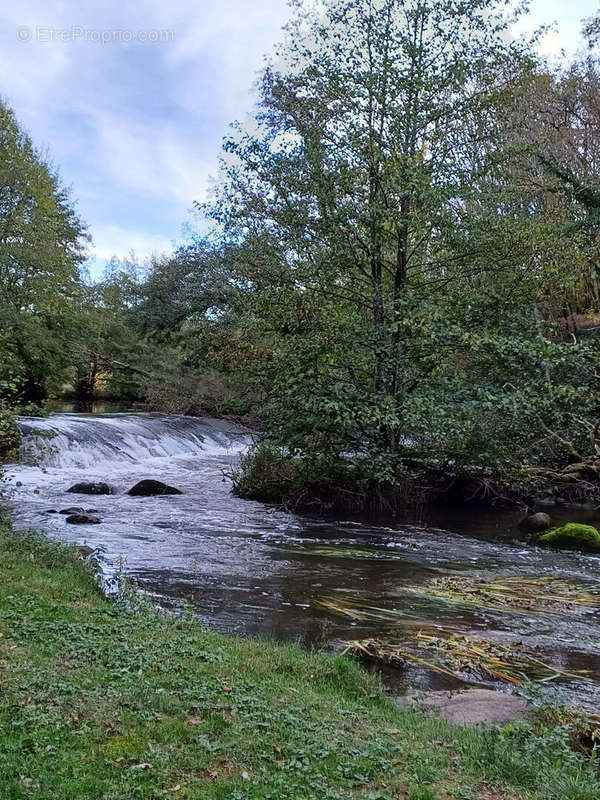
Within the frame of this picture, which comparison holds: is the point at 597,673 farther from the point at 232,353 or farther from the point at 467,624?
the point at 232,353

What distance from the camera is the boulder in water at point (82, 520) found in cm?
1237

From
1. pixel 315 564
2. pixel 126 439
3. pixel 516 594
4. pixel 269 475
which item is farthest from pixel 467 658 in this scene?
pixel 126 439

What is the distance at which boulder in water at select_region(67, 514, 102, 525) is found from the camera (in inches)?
487

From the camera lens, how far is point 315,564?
1019 centimetres

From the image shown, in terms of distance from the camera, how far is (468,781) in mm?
3832

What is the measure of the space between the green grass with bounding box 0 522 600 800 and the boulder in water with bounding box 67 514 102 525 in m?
6.50

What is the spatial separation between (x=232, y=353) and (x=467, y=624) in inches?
374

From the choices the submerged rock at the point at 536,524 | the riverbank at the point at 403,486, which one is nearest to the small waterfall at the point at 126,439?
the riverbank at the point at 403,486

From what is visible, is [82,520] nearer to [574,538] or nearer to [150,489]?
[150,489]

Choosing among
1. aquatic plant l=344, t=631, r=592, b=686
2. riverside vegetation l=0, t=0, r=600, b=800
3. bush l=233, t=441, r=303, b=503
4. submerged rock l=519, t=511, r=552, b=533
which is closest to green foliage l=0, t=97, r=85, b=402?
riverside vegetation l=0, t=0, r=600, b=800

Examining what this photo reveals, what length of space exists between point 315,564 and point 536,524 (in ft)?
17.7

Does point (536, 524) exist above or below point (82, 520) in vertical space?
above

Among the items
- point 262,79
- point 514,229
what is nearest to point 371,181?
point 514,229

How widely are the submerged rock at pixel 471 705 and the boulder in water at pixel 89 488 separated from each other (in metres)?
11.8
